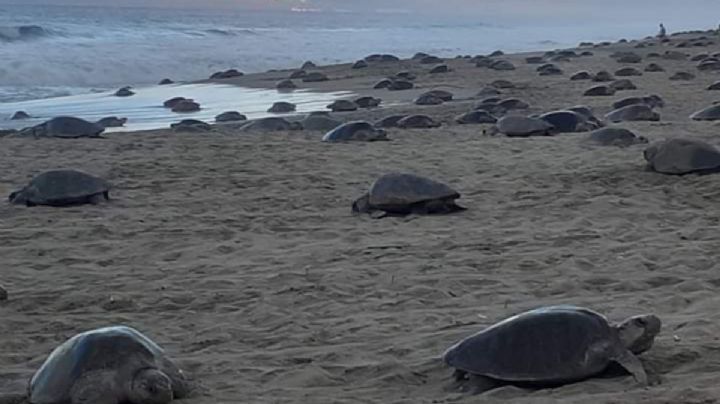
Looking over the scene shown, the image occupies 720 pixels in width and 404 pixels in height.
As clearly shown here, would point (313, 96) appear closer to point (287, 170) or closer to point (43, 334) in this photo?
point (287, 170)

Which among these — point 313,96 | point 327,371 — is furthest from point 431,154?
point 313,96

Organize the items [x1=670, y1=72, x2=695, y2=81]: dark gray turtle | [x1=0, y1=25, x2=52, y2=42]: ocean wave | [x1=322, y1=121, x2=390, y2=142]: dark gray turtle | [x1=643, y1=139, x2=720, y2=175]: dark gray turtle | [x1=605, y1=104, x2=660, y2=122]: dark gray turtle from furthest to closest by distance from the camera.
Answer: [x1=0, y1=25, x2=52, y2=42]: ocean wave
[x1=670, y1=72, x2=695, y2=81]: dark gray turtle
[x1=605, y1=104, x2=660, y2=122]: dark gray turtle
[x1=322, y1=121, x2=390, y2=142]: dark gray turtle
[x1=643, y1=139, x2=720, y2=175]: dark gray turtle

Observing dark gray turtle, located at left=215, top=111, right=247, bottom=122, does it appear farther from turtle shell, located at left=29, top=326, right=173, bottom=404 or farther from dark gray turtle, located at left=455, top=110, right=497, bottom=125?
turtle shell, located at left=29, top=326, right=173, bottom=404

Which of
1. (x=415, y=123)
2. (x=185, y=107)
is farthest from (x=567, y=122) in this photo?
(x=185, y=107)

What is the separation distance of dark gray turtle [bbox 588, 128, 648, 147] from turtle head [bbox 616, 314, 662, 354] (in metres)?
6.97

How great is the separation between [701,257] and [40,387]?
380cm

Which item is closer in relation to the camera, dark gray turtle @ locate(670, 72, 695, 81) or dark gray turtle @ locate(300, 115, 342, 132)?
dark gray turtle @ locate(300, 115, 342, 132)

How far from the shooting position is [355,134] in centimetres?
1215

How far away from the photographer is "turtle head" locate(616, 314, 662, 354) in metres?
3.94

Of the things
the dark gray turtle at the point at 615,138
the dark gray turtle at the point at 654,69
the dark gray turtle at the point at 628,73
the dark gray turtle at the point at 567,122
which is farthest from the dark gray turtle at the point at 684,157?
the dark gray turtle at the point at 654,69

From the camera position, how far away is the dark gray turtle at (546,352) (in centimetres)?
376

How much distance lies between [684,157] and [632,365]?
204 inches

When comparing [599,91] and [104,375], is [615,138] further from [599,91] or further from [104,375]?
[104,375]

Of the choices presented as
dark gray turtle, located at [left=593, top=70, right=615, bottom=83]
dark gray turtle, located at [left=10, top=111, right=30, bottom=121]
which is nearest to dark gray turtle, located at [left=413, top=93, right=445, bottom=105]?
dark gray turtle, located at [left=593, top=70, right=615, bottom=83]
